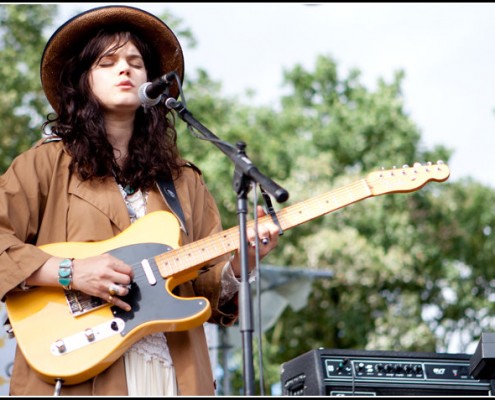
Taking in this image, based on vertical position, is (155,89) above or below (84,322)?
above

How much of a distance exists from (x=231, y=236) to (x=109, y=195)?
0.49 metres

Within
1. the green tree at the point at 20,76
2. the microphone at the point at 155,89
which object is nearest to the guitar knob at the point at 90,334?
the microphone at the point at 155,89

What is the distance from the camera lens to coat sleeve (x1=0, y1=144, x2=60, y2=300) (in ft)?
9.48

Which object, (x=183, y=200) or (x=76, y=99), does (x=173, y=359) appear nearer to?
(x=183, y=200)

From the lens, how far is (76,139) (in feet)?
10.9

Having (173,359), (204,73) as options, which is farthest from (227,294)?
(204,73)

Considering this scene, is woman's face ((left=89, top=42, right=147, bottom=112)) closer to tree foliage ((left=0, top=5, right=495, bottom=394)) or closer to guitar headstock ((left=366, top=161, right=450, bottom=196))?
guitar headstock ((left=366, top=161, right=450, bottom=196))

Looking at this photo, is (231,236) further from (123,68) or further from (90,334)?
(123,68)

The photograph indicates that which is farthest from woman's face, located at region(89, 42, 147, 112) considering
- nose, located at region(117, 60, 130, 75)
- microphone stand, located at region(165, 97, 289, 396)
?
microphone stand, located at region(165, 97, 289, 396)

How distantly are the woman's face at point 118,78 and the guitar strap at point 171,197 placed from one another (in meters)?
0.33

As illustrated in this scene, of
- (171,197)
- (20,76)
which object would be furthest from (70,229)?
(20,76)

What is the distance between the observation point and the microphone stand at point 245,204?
2455 millimetres

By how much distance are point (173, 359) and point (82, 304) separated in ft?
1.25

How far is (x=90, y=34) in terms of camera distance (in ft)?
11.5
